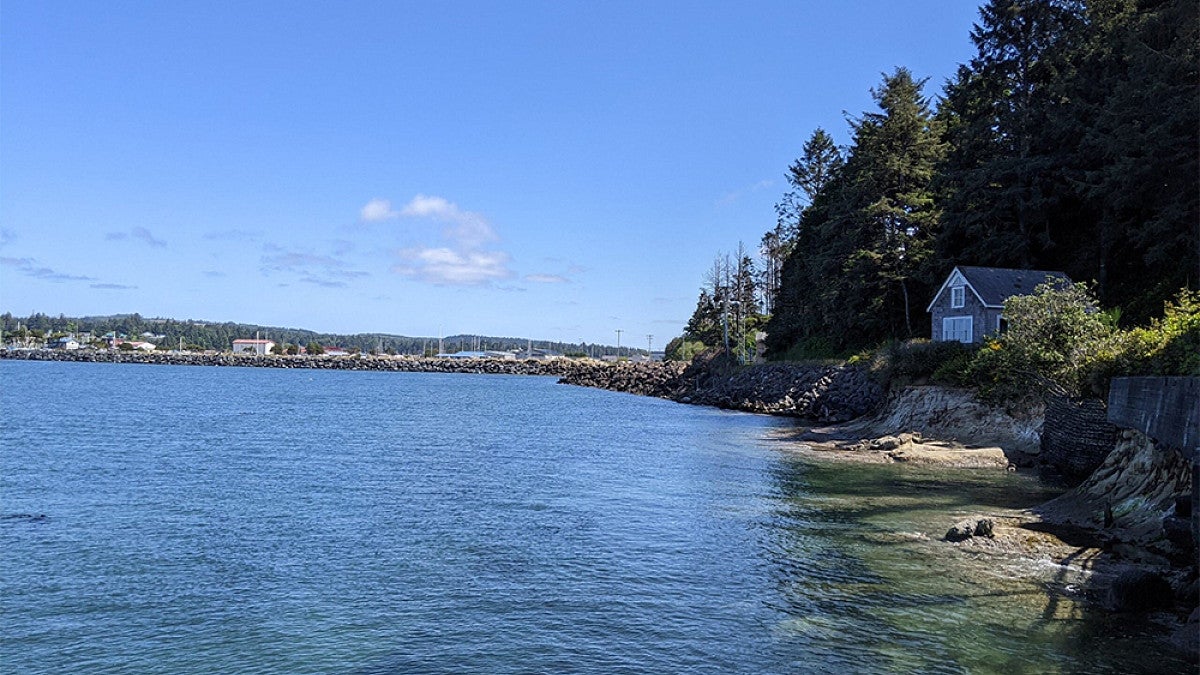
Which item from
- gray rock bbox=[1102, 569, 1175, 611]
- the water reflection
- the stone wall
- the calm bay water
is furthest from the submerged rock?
the stone wall

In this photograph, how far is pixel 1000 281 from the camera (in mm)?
49688

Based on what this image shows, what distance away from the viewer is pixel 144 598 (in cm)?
1423

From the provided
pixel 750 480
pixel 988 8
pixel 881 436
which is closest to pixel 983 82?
pixel 988 8

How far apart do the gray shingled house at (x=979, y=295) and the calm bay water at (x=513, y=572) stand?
70.6 feet

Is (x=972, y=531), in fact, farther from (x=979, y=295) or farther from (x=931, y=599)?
(x=979, y=295)

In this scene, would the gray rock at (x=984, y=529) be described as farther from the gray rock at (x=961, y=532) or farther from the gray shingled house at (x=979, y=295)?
the gray shingled house at (x=979, y=295)

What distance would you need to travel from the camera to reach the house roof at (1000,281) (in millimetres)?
48062

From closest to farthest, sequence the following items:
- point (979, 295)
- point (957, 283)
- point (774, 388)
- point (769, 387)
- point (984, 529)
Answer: point (984, 529) < point (979, 295) < point (957, 283) < point (774, 388) < point (769, 387)

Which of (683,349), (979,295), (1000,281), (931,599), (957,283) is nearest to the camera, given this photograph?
(931,599)

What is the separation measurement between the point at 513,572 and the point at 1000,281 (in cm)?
4354

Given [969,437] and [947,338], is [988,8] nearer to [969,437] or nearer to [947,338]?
[947,338]

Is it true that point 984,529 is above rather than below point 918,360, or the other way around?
below

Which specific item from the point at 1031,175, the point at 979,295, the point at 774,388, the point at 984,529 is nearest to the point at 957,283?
the point at 979,295

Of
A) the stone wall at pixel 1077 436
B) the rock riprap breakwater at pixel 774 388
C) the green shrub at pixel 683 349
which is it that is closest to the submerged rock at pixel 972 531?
the stone wall at pixel 1077 436
